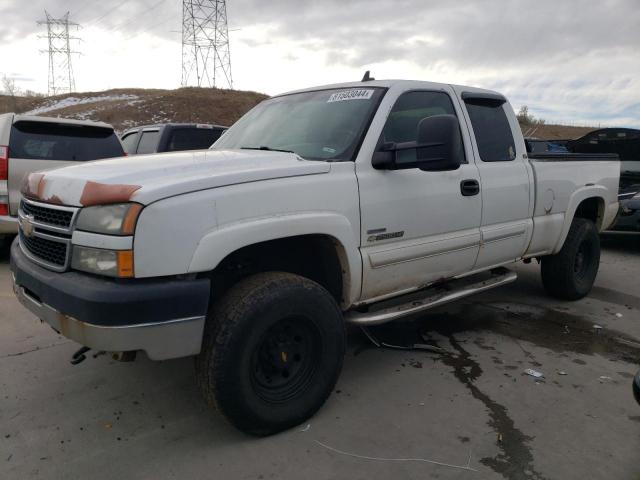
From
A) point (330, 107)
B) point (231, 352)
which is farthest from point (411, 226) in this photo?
point (231, 352)

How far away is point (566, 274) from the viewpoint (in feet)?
16.9

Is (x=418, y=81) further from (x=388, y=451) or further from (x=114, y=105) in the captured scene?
(x=114, y=105)

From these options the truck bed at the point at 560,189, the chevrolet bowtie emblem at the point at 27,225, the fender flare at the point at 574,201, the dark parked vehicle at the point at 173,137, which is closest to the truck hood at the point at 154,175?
the chevrolet bowtie emblem at the point at 27,225

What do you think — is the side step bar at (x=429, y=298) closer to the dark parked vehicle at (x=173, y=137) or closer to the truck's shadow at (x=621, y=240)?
the truck's shadow at (x=621, y=240)

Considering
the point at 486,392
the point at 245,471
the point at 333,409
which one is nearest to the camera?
the point at 245,471

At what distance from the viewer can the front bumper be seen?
2279 millimetres

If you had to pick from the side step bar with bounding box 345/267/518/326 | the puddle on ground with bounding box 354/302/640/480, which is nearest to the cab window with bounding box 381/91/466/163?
the side step bar with bounding box 345/267/518/326

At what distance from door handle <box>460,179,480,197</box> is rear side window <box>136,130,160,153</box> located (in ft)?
20.9

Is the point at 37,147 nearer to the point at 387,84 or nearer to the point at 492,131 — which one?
the point at 387,84

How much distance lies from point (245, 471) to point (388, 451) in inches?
28.7

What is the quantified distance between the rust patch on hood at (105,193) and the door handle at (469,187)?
2.27 m

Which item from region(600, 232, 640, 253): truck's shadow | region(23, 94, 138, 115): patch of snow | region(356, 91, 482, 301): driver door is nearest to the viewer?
region(356, 91, 482, 301): driver door

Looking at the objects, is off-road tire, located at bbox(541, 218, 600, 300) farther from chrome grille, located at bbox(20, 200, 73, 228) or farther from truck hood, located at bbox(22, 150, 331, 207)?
chrome grille, located at bbox(20, 200, 73, 228)

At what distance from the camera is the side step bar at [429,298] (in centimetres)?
332
